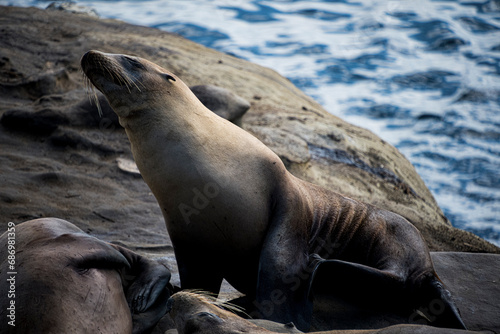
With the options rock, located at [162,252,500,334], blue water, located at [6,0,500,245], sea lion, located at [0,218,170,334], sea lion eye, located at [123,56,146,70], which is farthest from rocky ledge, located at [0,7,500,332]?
blue water, located at [6,0,500,245]

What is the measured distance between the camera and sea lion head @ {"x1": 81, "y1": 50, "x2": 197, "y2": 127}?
10.9 feet

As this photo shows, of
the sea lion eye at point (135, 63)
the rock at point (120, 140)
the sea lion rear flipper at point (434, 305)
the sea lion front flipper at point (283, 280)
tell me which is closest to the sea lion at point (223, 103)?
the rock at point (120, 140)

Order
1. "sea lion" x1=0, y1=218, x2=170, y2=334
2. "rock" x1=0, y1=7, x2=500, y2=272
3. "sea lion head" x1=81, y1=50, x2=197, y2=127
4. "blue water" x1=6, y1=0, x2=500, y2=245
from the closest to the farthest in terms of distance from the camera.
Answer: "sea lion" x1=0, y1=218, x2=170, y2=334
"sea lion head" x1=81, y1=50, x2=197, y2=127
"rock" x1=0, y1=7, x2=500, y2=272
"blue water" x1=6, y1=0, x2=500, y2=245

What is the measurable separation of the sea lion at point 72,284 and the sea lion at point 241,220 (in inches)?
11.8

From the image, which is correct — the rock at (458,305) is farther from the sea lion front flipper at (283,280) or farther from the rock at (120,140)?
the rock at (120,140)

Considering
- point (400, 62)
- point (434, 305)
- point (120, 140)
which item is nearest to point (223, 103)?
point (120, 140)

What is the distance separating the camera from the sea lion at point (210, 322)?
2.24m

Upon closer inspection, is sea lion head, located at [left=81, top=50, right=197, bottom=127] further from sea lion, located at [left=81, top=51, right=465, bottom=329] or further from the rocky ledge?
the rocky ledge

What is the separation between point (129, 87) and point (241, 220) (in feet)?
3.23

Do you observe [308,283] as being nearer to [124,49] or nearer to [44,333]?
[44,333]

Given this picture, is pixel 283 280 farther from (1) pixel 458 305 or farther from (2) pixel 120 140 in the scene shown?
(2) pixel 120 140

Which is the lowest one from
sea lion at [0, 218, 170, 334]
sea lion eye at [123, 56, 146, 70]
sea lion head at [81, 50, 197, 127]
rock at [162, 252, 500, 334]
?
rock at [162, 252, 500, 334]

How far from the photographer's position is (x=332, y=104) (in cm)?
1324

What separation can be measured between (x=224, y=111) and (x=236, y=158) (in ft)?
10.5
